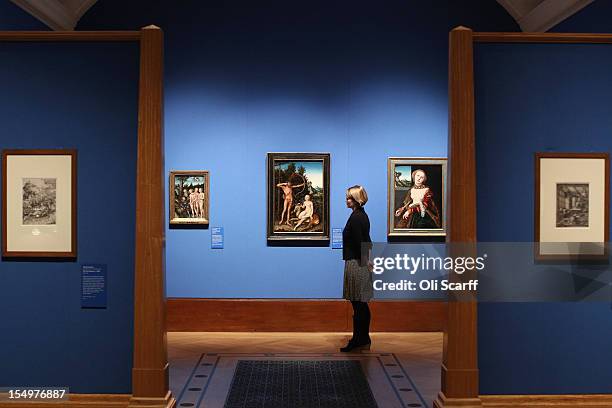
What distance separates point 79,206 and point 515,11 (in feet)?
25.6

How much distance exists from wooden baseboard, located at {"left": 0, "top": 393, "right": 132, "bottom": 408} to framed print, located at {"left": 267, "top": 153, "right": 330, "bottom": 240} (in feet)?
16.1

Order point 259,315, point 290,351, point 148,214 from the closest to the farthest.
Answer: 1. point 148,214
2. point 290,351
3. point 259,315

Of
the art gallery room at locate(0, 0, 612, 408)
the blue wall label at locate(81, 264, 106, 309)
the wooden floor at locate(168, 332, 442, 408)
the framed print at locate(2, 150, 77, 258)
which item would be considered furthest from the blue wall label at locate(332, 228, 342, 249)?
the framed print at locate(2, 150, 77, 258)

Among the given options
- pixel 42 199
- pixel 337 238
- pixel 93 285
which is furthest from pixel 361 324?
pixel 42 199

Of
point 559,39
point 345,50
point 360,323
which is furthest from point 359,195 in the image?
point 559,39

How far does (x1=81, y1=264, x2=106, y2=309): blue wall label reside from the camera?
21.7 feet

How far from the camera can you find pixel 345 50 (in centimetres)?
1127

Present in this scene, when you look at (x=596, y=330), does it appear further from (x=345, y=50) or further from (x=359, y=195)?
(x=345, y=50)

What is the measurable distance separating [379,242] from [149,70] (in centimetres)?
580

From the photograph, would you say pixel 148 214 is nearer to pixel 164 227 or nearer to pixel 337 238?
pixel 164 227

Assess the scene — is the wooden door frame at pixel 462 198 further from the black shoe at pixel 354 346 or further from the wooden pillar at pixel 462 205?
the black shoe at pixel 354 346

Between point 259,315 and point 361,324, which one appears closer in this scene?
point 361,324

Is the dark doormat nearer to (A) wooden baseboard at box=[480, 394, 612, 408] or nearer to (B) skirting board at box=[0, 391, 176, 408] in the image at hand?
(B) skirting board at box=[0, 391, 176, 408]

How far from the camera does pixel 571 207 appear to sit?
6.69 meters
